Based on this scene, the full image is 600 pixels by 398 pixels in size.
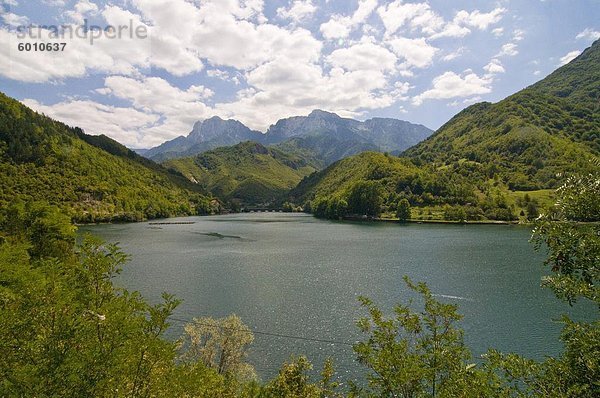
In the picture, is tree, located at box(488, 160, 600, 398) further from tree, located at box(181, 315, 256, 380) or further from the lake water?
tree, located at box(181, 315, 256, 380)

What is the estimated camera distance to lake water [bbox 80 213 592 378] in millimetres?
42031

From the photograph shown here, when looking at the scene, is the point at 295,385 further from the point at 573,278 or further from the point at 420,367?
the point at 573,278

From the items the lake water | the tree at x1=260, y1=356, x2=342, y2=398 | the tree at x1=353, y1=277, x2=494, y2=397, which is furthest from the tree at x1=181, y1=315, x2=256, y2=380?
the tree at x1=353, y1=277, x2=494, y2=397

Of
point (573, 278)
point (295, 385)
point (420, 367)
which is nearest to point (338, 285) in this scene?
point (295, 385)

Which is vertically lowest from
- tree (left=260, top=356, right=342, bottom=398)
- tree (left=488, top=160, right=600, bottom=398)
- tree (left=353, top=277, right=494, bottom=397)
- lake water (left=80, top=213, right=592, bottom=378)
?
lake water (left=80, top=213, right=592, bottom=378)

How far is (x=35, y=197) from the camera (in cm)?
18025

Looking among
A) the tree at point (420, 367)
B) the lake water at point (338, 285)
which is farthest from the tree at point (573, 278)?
the lake water at point (338, 285)

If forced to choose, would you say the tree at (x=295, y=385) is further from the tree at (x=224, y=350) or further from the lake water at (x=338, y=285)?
the lake water at (x=338, y=285)

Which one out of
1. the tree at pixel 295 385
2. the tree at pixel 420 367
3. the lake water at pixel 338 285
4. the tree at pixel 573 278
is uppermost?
the tree at pixel 573 278

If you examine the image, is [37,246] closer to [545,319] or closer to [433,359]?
[433,359]

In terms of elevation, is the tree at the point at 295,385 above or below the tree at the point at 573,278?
below

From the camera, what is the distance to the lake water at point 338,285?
1655 inches

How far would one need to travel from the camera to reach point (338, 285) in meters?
67.0

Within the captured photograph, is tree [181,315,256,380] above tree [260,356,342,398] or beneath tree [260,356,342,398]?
beneath
